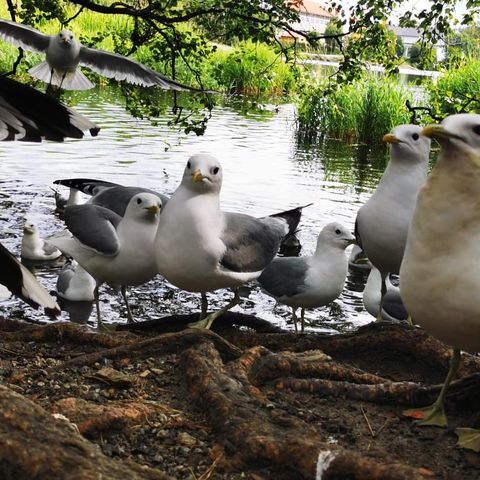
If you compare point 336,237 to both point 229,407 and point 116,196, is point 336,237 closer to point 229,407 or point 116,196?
point 116,196

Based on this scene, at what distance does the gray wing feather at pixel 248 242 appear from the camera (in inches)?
197

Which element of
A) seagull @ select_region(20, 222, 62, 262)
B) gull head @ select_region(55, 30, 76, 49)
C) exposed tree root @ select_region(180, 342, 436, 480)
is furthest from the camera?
gull head @ select_region(55, 30, 76, 49)

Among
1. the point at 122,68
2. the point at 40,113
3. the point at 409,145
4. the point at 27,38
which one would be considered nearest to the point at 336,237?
the point at 409,145

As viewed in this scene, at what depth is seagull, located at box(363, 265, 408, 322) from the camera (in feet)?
19.5

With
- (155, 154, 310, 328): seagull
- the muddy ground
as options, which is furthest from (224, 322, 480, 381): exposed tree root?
(155, 154, 310, 328): seagull

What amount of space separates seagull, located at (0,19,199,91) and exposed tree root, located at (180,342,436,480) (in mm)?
4322

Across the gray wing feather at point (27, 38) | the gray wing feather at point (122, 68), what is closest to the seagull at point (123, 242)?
the gray wing feather at point (122, 68)

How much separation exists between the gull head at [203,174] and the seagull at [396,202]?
1079 millimetres

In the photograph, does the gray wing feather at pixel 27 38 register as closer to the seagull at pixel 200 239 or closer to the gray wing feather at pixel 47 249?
the gray wing feather at pixel 47 249

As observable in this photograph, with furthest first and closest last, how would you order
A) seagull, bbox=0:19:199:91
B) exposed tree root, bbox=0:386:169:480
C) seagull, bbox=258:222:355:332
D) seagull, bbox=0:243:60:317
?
seagull, bbox=0:19:199:91, seagull, bbox=258:222:355:332, seagull, bbox=0:243:60:317, exposed tree root, bbox=0:386:169:480

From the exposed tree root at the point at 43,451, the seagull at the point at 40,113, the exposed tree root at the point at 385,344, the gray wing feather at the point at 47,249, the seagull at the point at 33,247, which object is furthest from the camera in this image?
the gray wing feather at the point at 47,249

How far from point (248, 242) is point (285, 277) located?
0.97m

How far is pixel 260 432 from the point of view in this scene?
261cm

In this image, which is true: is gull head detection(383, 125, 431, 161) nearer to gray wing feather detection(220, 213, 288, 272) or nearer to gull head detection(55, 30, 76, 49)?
gray wing feather detection(220, 213, 288, 272)
